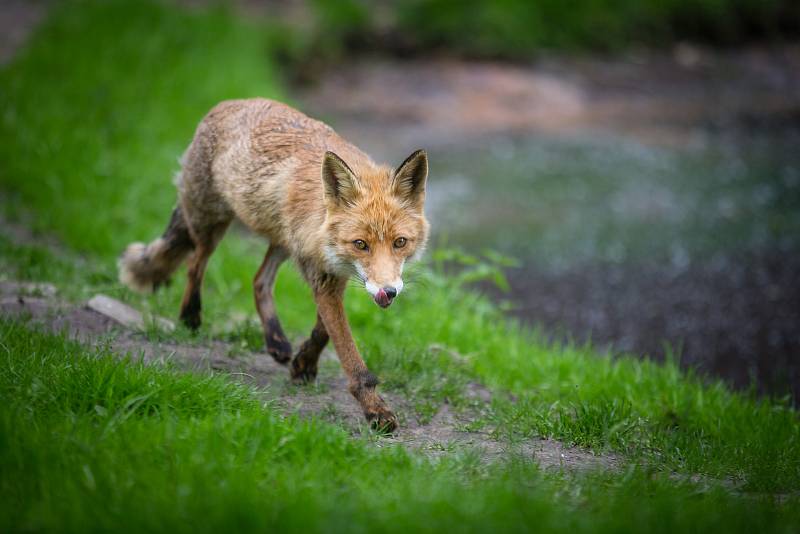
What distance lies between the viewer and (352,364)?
437 centimetres

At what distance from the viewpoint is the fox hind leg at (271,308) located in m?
5.21

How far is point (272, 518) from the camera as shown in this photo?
9.45ft

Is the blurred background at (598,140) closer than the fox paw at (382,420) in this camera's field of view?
No

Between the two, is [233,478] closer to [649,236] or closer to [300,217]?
[300,217]

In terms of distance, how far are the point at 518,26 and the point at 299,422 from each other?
13.0m

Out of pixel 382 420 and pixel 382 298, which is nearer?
pixel 382 298

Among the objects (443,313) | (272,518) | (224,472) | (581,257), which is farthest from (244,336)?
(581,257)

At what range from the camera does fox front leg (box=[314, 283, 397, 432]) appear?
4.26 metres

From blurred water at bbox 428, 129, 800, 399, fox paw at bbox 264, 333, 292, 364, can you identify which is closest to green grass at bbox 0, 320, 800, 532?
fox paw at bbox 264, 333, 292, 364

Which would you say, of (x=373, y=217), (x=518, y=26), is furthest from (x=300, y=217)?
(x=518, y=26)

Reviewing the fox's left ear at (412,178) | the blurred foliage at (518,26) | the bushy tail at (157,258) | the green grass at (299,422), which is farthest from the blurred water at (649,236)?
the bushy tail at (157,258)

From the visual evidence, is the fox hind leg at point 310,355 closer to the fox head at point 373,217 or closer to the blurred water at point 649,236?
the fox head at point 373,217

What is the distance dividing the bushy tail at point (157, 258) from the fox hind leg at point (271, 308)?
0.71m

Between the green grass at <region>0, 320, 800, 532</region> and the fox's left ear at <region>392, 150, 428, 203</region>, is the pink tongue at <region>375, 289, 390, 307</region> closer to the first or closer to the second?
the green grass at <region>0, 320, 800, 532</region>
